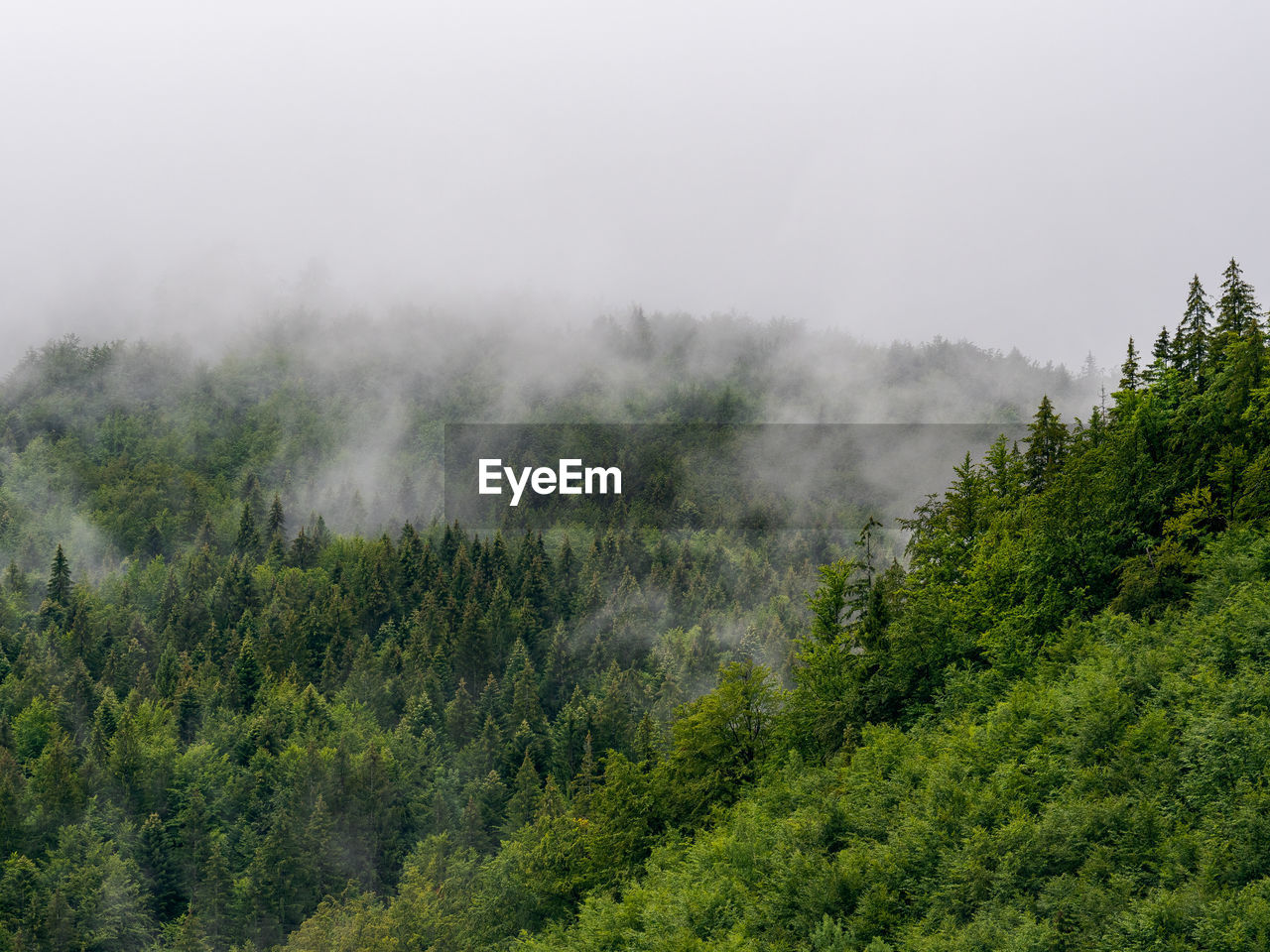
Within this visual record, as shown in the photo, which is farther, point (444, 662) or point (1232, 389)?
point (444, 662)

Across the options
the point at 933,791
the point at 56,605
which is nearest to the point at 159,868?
the point at 56,605

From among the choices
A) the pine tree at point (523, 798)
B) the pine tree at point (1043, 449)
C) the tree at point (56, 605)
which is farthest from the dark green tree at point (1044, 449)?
the tree at point (56, 605)

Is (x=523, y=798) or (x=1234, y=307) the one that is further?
(x=523, y=798)

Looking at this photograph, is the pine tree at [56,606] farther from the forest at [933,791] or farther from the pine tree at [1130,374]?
the pine tree at [1130,374]

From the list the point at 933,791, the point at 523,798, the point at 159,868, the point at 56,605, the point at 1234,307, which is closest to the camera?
the point at 933,791

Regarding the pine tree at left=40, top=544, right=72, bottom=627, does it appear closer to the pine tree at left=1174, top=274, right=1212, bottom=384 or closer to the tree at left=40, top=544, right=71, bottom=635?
the tree at left=40, top=544, right=71, bottom=635

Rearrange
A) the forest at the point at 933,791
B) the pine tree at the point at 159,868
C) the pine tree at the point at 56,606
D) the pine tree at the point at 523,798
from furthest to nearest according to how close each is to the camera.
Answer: the pine tree at the point at 56,606, the pine tree at the point at 523,798, the pine tree at the point at 159,868, the forest at the point at 933,791

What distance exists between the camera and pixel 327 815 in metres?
121

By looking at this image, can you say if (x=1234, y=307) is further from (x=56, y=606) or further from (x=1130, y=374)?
(x=56, y=606)

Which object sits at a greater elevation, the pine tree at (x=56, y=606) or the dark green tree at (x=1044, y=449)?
the dark green tree at (x=1044, y=449)

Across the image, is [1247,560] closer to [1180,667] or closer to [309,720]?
[1180,667]

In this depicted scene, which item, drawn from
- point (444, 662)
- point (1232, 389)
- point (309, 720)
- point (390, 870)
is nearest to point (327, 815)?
point (390, 870)

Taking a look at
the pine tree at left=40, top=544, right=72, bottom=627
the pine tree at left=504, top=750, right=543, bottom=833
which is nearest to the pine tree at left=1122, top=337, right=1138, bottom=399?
the pine tree at left=504, top=750, right=543, bottom=833

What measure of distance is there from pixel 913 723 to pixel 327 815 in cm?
8783
